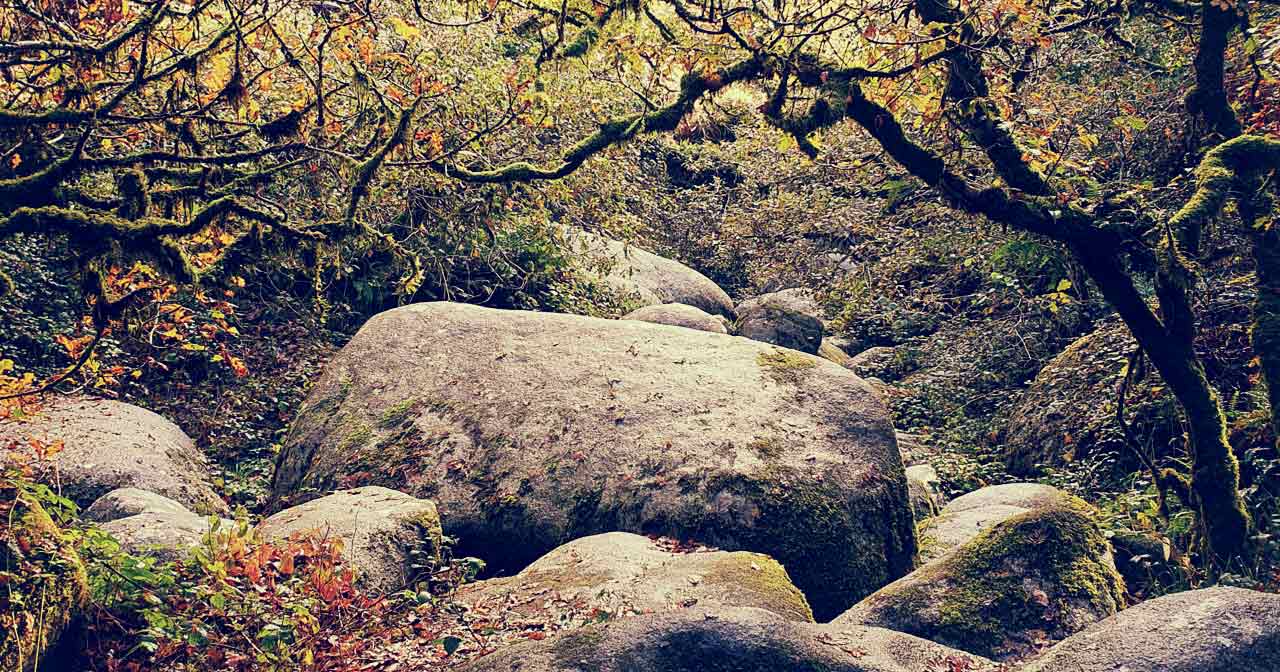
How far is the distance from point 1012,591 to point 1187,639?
7.71 feet

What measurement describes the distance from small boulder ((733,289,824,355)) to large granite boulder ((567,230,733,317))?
218 cm

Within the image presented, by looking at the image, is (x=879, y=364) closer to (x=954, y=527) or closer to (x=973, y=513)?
(x=973, y=513)

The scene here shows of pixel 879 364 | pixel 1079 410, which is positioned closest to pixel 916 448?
pixel 1079 410

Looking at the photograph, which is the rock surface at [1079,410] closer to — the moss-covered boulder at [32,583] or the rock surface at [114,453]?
the rock surface at [114,453]

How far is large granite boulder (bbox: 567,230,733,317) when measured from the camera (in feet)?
54.4

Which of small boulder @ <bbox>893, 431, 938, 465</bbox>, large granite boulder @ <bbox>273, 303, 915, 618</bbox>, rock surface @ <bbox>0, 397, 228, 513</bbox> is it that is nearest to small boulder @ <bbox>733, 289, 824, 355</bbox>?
small boulder @ <bbox>893, 431, 938, 465</bbox>

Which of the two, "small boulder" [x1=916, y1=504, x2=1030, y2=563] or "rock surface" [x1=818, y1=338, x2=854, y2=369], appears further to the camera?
"rock surface" [x1=818, y1=338, x2=854, y2=369]

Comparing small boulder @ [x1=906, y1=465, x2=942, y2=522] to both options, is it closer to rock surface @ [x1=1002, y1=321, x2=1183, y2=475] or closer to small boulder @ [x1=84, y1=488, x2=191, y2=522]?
rock surface @ [x1=1002, y1=321, x2=1183, y2=475]

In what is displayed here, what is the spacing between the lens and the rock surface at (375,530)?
7.21 meters

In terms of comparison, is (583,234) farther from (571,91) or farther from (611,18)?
(611,18)

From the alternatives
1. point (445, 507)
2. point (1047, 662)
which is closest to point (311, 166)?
point (445, 507)

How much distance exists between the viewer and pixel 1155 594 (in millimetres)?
7688

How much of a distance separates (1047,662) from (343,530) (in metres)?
5.04

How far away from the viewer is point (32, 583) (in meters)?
5.19
